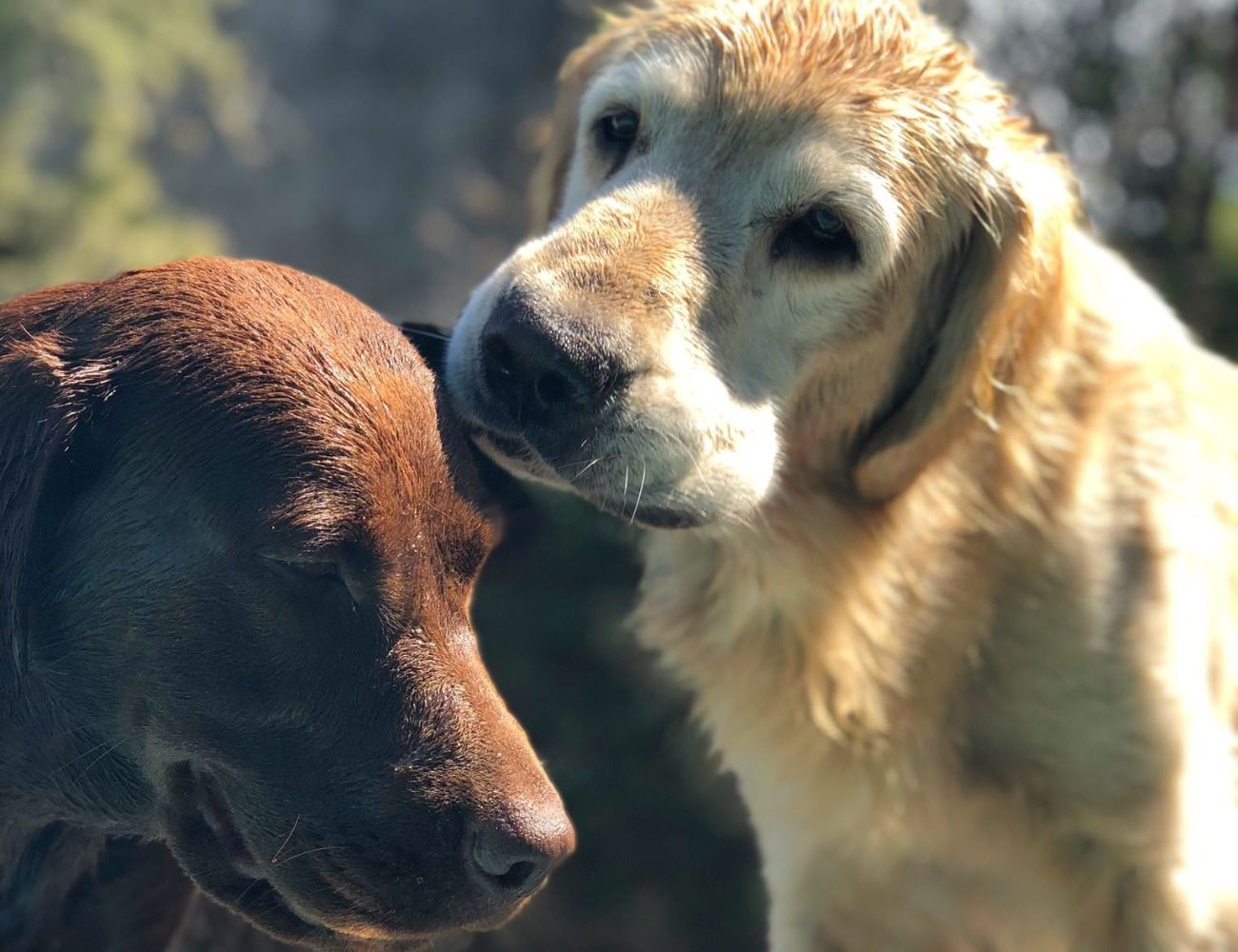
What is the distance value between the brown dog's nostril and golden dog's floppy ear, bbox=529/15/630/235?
1970mm

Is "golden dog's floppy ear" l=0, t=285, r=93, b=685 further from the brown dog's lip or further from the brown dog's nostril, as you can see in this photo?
the brown dog's nostril

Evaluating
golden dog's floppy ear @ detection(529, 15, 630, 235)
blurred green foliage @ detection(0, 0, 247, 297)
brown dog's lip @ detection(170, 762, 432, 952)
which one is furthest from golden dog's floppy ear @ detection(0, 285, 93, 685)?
blurred green foliage @ detection(0, 0, 247, 297)

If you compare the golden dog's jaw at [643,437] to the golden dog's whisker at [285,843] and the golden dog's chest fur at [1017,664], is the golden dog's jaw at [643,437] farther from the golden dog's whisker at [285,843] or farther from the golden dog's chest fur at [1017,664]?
the golden dog's whisker at [285,843]

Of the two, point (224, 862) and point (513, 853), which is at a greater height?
point (513, 853)

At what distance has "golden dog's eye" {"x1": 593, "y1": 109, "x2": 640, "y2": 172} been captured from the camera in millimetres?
3150

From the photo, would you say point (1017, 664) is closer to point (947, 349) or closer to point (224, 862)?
point (947, 349)

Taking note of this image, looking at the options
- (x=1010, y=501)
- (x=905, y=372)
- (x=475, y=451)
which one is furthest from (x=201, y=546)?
(x=1010, y=501)

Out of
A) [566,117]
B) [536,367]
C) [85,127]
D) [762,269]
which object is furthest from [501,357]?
[85,127]

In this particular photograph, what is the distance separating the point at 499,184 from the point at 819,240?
8.26 meters

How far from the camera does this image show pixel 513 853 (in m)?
2.02

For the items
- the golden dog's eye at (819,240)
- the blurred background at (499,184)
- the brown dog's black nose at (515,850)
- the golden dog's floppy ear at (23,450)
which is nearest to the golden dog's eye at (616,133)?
the golden dog's eye at (819,240)

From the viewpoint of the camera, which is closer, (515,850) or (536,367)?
(515,850)

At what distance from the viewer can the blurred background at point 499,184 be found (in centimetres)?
510

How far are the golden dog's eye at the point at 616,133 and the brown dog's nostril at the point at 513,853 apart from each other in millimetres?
1604
